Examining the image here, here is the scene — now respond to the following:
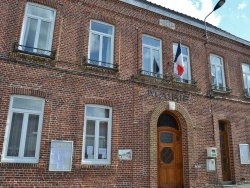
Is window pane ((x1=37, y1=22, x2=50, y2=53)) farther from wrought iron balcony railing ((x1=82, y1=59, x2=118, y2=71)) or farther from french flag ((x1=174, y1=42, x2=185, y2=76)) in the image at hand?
french flag ((x1=174, y1=42, x2=185, y2=76))

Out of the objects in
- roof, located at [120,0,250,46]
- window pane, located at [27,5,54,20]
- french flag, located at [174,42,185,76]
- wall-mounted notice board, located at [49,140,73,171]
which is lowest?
wall-mounted notice board, located at [49,140,73,171]

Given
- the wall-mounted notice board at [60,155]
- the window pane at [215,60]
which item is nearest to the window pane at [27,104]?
the wall-mounted notice board at [60,155]

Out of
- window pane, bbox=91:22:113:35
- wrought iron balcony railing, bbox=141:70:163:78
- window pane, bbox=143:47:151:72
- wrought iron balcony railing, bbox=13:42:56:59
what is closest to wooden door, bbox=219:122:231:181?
wrought iron balcony railing, bbox=141:70:163:78

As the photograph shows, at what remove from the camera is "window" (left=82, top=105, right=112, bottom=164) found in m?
9.16

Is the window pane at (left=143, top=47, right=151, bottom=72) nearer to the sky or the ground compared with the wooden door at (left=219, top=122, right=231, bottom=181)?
nearer to the sky

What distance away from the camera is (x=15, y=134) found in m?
8.22

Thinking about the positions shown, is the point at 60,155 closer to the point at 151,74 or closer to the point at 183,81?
the point at 151,74

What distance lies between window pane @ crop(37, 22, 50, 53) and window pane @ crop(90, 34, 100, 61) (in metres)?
1.75

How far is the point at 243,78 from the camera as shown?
47.1ft

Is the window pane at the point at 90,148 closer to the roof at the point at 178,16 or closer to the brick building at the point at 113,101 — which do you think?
the brick building at the point at 113,101

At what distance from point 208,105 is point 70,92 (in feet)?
22.4

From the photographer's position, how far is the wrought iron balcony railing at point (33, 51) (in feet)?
28.4

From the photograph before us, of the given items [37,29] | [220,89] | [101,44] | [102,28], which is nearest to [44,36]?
[37,29]

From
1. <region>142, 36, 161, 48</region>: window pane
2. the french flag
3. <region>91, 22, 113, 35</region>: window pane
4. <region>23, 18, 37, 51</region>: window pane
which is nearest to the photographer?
<region>23, 18, 37, 51</region>: window pane
